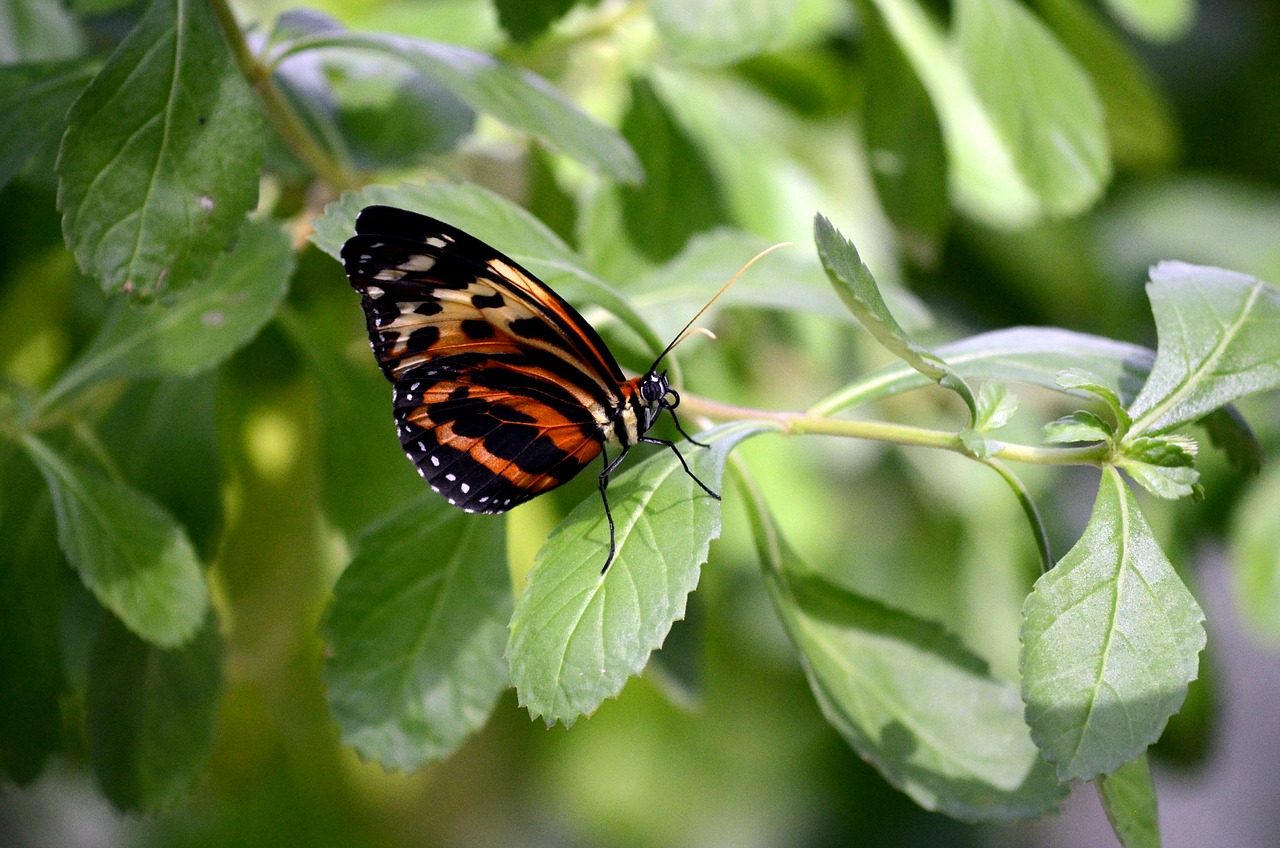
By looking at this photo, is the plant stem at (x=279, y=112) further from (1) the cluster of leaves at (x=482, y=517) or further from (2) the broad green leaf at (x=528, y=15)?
(2) the broad green leaf at (x=528, y=15)

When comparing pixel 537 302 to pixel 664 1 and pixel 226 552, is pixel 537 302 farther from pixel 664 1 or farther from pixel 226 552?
pixel 226 552

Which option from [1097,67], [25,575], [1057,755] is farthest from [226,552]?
[1097,67]

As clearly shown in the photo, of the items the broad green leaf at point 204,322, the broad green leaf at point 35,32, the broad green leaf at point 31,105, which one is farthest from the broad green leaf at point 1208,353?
the broad green leaf at point 35,32

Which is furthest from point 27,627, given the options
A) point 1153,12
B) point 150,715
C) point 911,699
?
point 1153,12

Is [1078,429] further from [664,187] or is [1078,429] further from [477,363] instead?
[664,187]

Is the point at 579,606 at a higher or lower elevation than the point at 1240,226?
higher
